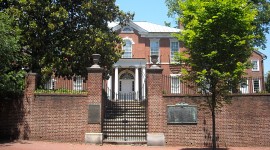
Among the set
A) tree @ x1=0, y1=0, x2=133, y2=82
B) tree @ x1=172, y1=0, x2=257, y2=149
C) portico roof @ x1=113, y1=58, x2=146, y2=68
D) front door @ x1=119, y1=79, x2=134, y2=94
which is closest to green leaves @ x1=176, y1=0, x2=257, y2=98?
tree @ x1=172, y1=0, x2=257, y2=149

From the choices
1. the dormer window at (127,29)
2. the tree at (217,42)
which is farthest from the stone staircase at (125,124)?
the dormer window at (127,29)

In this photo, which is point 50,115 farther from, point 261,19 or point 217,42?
point 261,19

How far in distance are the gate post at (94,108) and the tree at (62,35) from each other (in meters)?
3.60

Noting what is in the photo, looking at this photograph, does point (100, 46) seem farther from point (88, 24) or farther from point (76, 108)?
point (76, 108)

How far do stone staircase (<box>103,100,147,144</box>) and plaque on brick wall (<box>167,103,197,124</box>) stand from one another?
161 centimetres

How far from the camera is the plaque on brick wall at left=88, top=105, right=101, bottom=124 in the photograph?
1753cm

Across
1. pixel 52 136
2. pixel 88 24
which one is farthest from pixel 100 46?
pixel 52 136

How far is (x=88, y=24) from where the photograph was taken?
2294cm

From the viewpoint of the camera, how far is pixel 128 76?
3619 centimetres

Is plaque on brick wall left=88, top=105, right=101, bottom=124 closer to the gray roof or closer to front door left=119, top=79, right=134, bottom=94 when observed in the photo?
front door left=119, top=79, right=134, bottom=94

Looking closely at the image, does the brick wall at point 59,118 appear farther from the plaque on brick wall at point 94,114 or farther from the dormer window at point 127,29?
the dormer window at point 127,29

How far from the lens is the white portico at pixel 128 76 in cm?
3397

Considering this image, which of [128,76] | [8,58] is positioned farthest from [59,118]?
[128,76]

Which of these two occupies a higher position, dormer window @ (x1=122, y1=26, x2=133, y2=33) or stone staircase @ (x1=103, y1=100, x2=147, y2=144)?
dormer window @ (x1=122, y1=26, x2=133, y2=33)
